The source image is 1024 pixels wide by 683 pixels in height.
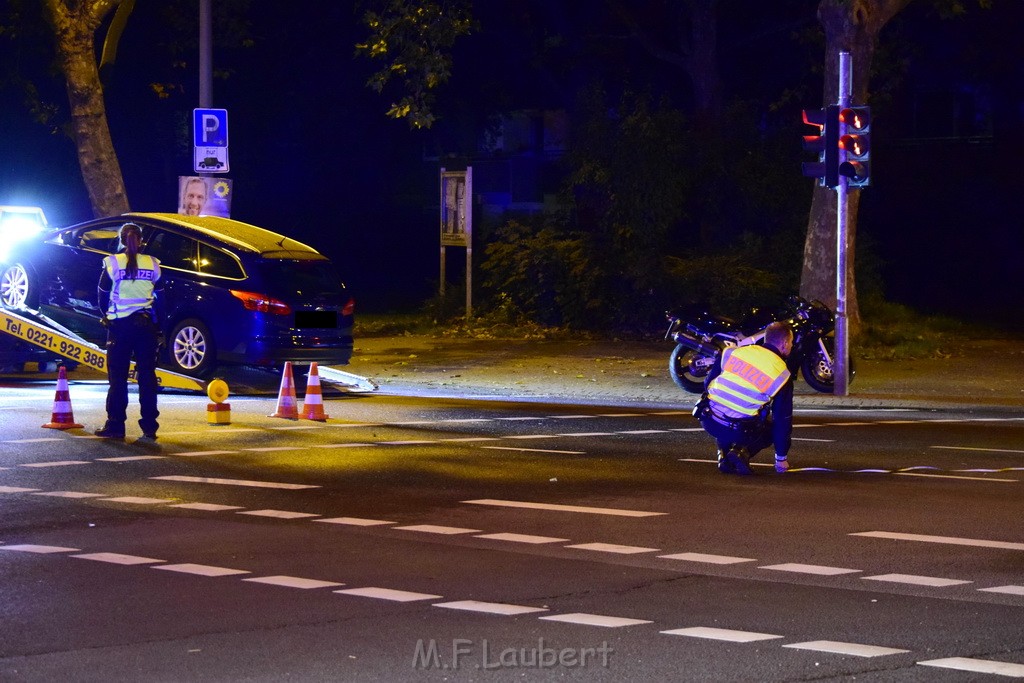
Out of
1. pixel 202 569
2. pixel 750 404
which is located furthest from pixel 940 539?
pixel 202 569

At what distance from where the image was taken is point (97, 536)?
9.95 m

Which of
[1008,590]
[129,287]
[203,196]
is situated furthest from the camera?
[203,196]

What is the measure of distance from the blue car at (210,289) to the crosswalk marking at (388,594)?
10.8 metres

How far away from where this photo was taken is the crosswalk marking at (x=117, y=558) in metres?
9.12

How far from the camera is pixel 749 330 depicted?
61.3 ft

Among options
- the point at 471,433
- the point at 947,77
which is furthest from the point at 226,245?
the point at 947,77

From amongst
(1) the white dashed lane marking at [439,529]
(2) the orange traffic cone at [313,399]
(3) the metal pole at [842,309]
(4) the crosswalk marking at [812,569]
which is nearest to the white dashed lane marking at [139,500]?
(1) the white dashed lane marking at [439,529]

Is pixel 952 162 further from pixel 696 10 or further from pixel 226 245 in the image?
pixel 226 245

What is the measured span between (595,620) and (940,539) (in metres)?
3.00

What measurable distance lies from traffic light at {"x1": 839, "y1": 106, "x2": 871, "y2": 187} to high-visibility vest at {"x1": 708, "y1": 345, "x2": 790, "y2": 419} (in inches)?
268

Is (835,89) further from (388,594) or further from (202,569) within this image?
(388,594)

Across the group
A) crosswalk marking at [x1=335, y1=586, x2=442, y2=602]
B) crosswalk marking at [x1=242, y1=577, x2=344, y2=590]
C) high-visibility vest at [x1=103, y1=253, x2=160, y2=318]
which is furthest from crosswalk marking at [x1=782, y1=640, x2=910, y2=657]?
high-visibility vest at [x1=103, y1=253, x2=160, y2=318]

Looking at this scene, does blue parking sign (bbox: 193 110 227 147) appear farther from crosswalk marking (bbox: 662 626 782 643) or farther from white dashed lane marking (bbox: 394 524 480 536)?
crosswalk marking (bbox: 662 626 782 643)

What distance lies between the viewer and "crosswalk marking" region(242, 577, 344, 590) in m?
8.47
